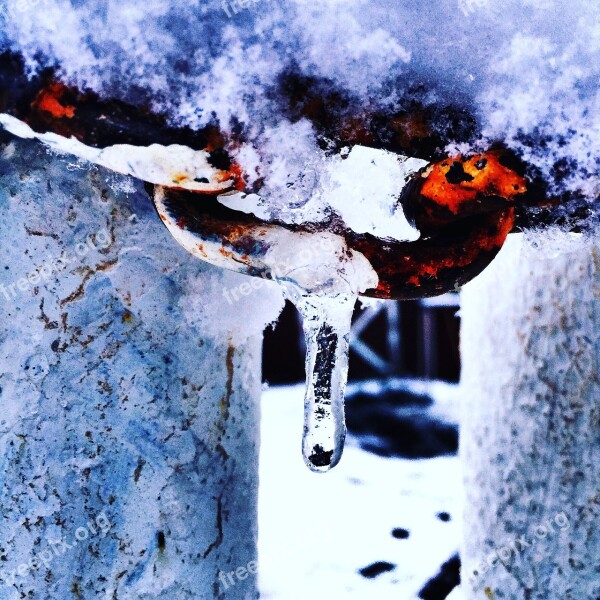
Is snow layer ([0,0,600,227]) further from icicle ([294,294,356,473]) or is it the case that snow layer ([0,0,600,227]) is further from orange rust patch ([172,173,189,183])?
icicle ([294,294,356,473])

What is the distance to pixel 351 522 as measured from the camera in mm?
2668

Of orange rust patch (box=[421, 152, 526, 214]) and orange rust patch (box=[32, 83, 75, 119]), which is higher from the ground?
orange rust patch (box=[32, 83, 75, 119])

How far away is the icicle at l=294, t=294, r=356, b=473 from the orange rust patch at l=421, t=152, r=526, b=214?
0.18 meters

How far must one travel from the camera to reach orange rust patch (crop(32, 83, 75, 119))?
0.57m

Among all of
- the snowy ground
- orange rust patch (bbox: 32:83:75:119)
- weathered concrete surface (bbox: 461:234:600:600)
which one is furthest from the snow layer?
the snowy ground

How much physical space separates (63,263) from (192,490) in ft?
0.98

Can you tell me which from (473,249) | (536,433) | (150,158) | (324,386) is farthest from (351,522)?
(150,158)

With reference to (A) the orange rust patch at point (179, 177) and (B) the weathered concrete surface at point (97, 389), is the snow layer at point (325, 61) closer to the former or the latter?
(A) the orange rust patch at point (179, 177)

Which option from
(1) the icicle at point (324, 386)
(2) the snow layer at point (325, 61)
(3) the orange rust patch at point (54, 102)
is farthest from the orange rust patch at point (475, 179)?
(3) the orange rust patch at point (54, 102)

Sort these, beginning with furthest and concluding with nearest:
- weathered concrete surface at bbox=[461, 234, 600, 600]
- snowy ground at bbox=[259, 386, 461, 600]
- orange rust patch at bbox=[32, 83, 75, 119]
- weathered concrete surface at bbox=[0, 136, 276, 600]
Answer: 1. snowy ground at bbox=[259, 386, 461, 600]
2. weathered concrete surface at bbox=[461, 234, 600, 600]
3. weathered concrete surface at bbox=[0, 136, 276, 600]
4. orange rust patch at bbox=[32, 83, 75, 119]

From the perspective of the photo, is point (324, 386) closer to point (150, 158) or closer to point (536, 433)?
point (150, 158)

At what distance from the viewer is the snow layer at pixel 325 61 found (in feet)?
1.91

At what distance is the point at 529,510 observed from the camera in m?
1.13

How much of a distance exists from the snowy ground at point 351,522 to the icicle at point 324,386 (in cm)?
138
